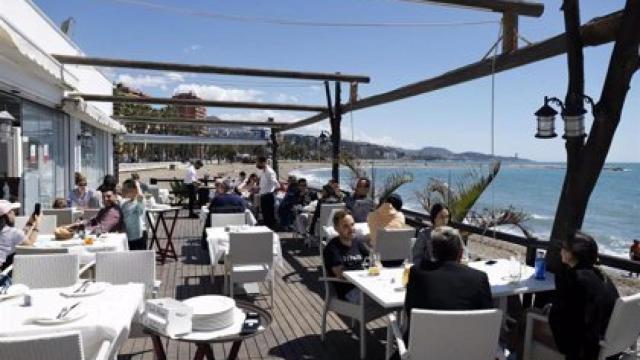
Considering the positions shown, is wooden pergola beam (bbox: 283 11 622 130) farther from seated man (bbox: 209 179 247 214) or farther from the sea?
seated man (bbox: 209 179 247 214)

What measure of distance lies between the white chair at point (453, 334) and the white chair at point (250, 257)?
261 centimetres

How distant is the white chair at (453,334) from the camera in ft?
7.40

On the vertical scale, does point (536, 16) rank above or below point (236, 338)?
above

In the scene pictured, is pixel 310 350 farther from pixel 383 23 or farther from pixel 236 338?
pixel 383 23

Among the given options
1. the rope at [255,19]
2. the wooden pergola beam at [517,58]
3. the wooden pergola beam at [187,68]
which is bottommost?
the wooden pergola beam at [517,58]

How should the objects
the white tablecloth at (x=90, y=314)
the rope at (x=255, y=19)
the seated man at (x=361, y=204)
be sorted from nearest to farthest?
1. the white tablecloth at (x=90, y=314)
2. the seated man at (x=361, y=204)
3. the rope at (x=255, y=19)

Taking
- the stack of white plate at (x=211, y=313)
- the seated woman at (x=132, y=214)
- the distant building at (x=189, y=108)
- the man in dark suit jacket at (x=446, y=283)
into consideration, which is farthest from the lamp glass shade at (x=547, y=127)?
the distant building at (x=189, y=108)

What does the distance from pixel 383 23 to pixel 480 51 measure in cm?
249

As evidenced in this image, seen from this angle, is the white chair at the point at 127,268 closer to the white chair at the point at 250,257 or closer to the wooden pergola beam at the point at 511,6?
the white chair at the point at 250,257

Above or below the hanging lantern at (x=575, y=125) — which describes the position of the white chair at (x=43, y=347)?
below

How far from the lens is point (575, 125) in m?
3.28

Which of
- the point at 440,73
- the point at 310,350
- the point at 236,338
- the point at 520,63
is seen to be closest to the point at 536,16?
the point at 520,63

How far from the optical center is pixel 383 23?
273 inches

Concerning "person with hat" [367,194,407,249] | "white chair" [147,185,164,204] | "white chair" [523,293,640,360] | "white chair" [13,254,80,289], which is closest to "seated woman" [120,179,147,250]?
"white chair" [13,254,80,289]
